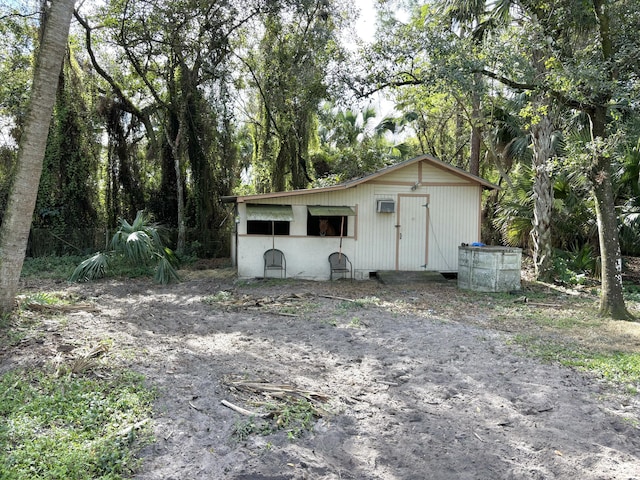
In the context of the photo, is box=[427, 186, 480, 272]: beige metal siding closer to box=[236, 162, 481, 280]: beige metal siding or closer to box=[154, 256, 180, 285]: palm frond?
box=[236, 162, 481, 280]: beige metal siding

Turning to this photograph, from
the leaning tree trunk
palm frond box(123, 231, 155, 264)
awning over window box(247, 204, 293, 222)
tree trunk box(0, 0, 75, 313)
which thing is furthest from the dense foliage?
tree trunk box(0, 0, 75, 313)

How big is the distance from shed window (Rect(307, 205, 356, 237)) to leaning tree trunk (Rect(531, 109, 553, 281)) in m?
4.70

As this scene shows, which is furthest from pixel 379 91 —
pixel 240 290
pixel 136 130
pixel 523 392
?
pixel 136 130

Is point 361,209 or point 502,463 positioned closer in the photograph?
point 502,463

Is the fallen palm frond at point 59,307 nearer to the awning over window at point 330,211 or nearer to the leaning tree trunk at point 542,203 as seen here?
the awning over window at point 330,211

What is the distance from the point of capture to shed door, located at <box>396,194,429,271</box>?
37.9 feet

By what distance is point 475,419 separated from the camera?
3730mm

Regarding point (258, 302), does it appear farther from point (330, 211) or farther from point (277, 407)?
point (277, 407)

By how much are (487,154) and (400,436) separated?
Result: 568 inches

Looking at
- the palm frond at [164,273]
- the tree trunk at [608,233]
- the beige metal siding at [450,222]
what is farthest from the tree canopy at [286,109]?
the palm frond at [164,273]

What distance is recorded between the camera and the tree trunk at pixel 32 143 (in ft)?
18.6

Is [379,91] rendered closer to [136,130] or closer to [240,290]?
[240,290]

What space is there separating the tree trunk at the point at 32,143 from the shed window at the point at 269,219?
5327 mm

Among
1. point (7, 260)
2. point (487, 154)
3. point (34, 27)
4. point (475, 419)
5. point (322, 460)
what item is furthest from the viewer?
point (487, 154)
